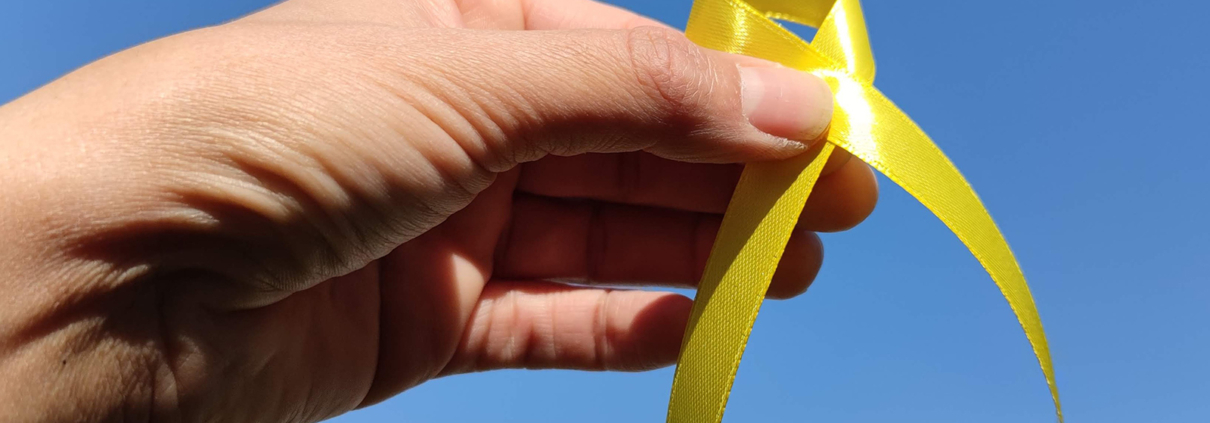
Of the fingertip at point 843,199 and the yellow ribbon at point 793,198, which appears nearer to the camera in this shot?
the yellow ribbon at point 793,198

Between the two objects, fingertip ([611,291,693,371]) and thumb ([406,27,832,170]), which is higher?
thumb ([406,27,832,170])

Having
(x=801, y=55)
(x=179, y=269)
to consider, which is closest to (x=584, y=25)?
(x=801, y=55)

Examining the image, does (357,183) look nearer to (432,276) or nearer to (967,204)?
(432,276)

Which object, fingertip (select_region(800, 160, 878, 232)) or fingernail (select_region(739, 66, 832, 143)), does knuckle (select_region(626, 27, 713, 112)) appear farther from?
fingertip (select_region(800, 160, 878, 232))

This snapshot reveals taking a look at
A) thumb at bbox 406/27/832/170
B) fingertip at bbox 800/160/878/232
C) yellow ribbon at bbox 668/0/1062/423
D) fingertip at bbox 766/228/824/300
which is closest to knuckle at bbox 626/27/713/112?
thumb at bbox 406/27/832/170

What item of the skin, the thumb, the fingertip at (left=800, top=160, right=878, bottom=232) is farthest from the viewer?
the fingertip at (left=800, top=160, right=878, bottom=232)

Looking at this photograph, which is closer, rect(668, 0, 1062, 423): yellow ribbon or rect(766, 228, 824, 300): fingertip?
rect(668, 0, 1062, 423): yellow ribbon

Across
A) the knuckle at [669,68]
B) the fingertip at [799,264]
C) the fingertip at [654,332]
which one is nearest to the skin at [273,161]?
the knuckle at [669,68]

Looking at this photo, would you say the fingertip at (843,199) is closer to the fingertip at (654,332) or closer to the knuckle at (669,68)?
the fingertip at (654,332)
